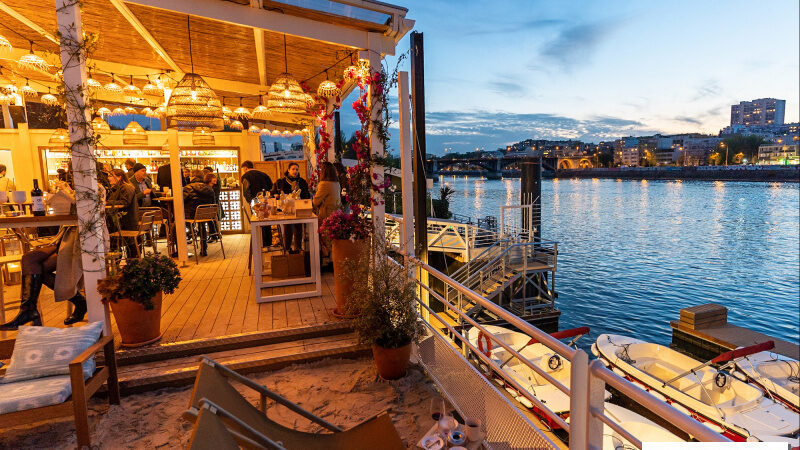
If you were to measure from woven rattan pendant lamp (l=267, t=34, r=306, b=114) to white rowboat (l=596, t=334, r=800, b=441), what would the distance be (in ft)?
25.5

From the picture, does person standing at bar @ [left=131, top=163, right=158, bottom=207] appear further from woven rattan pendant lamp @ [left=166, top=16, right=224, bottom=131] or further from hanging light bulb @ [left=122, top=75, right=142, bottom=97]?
woven rattan pendant lamp @ [left=166, top=16, right=224, bottom=131]

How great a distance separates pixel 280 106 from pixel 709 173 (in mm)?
76261

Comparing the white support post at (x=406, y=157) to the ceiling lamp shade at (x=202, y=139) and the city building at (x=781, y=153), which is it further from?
the city building at (x=781, y=153)

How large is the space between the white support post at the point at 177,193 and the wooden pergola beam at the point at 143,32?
1113 mm

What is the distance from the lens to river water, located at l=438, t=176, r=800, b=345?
1429 centimetres

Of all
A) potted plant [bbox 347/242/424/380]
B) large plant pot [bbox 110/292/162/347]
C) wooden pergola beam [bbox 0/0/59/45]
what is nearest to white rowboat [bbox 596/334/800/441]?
potted plant [bbox 347/242/424/380]

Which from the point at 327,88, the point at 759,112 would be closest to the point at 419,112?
the point at 327,88

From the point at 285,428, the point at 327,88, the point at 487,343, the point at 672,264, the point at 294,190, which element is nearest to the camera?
the point at 285,428

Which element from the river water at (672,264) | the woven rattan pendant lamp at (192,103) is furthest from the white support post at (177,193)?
the river water at (672,264)

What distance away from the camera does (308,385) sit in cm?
335

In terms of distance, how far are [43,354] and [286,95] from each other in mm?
3303

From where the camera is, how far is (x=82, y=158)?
3.16 m

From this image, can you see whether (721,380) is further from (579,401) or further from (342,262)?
(579,401)

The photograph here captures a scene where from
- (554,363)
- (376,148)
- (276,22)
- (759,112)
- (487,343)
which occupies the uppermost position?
(759,112)
